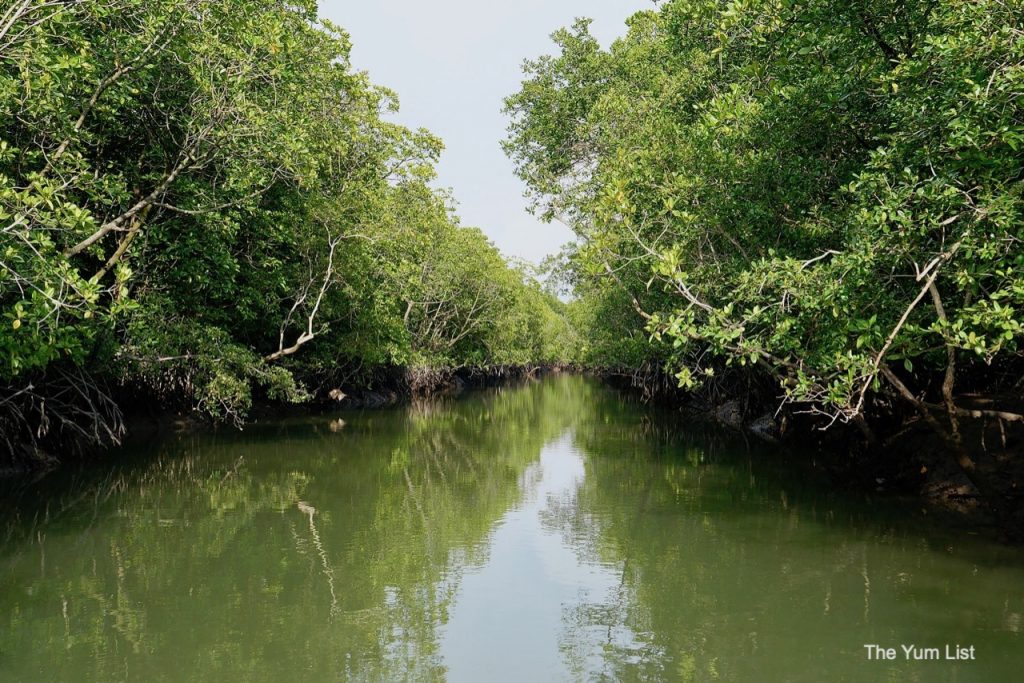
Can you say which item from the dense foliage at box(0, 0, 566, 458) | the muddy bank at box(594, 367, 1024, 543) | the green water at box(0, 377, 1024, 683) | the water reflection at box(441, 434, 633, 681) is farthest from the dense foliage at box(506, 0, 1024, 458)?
the dense foliage at box(0, 0, 566, 458)

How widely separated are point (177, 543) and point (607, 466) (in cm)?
837

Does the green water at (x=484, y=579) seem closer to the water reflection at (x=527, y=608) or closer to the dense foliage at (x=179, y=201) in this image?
the water reflection at (x=527, y=608)

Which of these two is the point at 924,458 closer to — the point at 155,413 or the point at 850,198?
the point at 850,198

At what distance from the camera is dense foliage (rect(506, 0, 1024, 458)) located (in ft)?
20.6

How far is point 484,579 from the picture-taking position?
25.9 ft

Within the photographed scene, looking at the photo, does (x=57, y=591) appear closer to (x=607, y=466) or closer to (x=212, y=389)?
(x=212, y=389)

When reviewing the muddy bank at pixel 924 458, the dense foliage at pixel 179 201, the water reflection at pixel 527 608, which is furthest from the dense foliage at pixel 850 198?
the dense foliage at pixel 179 201

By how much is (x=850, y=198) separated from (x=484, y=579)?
6.00 m

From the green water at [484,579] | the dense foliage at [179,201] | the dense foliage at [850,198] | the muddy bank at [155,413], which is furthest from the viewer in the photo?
the muddy bank at [155,413]

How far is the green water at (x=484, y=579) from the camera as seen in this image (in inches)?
223

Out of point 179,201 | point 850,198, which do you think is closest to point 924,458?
point 850,198

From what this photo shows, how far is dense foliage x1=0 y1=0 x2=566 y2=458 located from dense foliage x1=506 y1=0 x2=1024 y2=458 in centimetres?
588

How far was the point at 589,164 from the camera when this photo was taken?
852 inches

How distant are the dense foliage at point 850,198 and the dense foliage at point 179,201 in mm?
5882
